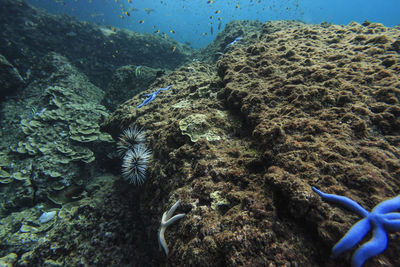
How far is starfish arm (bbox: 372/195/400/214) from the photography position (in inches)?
58.7

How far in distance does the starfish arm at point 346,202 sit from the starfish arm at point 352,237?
0.35ft

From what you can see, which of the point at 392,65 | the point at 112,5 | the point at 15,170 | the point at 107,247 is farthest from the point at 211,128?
the point at 112,5

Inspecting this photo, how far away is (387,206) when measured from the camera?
4.94 feet

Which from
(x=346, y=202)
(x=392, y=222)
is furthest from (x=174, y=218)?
(x=392, y=222)

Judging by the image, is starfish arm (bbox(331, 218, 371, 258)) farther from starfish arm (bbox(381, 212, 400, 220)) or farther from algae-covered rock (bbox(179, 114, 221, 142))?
algae-covered rock (bbox(179, 114, 221, 142))

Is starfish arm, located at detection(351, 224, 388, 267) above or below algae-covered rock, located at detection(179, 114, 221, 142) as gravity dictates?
below

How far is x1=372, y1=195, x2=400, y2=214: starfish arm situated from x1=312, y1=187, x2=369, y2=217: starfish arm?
9 centimetres

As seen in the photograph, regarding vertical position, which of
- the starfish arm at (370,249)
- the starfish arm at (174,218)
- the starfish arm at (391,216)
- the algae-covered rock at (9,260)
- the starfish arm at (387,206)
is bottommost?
the algae-covered rock at (9,260)

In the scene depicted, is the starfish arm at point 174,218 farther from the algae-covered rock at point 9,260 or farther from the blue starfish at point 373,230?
the algae-covered rock at point 9,260

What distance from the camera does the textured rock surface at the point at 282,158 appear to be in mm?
1678

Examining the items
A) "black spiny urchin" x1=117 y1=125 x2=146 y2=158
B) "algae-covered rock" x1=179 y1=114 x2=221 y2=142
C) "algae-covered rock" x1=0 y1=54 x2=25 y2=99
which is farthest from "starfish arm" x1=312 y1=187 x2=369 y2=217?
"algae-covered rock" x1=0 y1=54 x2=25 y2=99

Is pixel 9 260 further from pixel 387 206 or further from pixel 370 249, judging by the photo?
pixel 387 206

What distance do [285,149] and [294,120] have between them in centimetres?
63

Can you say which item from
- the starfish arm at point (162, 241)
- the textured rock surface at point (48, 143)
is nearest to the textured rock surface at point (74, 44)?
the textured rock surface at point (48, 143)
